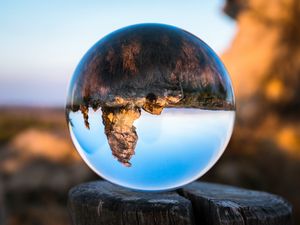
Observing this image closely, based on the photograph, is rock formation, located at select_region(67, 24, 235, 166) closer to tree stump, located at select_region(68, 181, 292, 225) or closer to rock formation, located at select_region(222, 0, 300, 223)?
tree stump, located at select_region(68, 181, 292, 225)

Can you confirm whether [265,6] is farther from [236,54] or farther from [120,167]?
[120,167]

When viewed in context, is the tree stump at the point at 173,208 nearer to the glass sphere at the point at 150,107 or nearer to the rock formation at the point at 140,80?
the glass sphere at the point at 150,107

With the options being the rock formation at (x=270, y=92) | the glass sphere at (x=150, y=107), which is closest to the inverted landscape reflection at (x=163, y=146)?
the glass sphere at (x=150, y=107)

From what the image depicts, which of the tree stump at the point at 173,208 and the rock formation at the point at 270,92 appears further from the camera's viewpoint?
the rock formation at the point at 270,92

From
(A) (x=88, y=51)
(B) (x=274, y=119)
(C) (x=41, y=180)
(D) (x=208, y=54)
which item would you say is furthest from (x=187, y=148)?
(B) (x=274, y=119)

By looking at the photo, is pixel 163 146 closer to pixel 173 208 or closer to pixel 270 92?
pixel 173 208

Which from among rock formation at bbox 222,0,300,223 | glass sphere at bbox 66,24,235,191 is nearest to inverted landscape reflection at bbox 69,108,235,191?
glass sphere at bbox 66,24,235,191
